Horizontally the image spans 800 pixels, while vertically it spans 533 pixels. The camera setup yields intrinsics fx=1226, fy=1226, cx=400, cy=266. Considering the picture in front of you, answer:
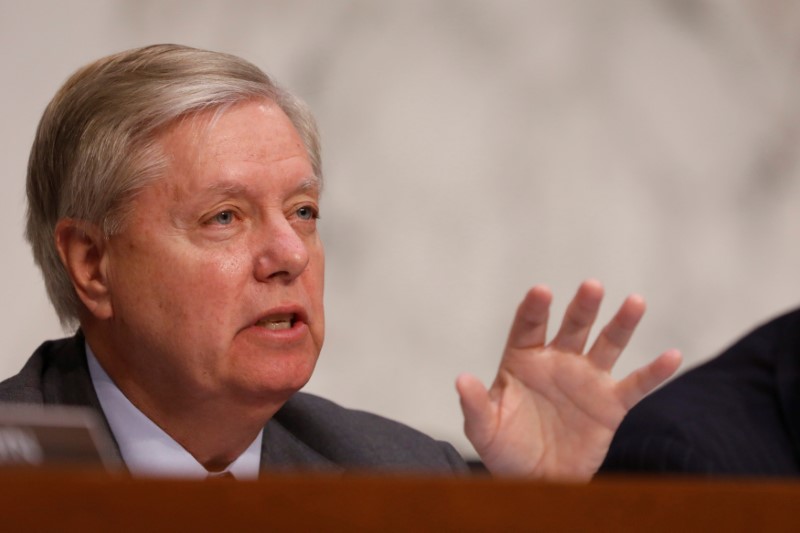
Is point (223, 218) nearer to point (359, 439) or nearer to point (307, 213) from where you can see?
point (307, 213)

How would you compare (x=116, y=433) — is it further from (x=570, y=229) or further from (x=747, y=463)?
(x=570, y=229)

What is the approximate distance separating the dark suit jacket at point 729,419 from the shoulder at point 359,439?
13.0 inches

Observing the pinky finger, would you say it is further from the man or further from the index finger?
the index finger

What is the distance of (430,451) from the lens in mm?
2141

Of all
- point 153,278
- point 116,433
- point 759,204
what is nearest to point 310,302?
point 153,278

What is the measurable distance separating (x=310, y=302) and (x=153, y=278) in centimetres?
24

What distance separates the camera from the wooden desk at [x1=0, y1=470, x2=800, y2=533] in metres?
0.80

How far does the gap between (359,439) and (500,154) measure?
56.4 inches

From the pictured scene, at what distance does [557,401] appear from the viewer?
1.82m

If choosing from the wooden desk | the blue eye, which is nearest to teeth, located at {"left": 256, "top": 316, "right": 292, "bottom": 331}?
the blue eye

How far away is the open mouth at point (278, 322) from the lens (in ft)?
6.04

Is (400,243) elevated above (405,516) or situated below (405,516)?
below

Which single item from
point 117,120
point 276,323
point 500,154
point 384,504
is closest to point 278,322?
point 276,323

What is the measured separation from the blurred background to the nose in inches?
49.1
